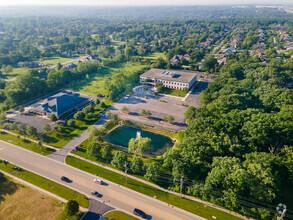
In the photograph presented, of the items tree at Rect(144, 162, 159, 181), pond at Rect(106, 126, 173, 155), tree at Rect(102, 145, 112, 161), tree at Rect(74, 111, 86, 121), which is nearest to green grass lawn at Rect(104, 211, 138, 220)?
tree at Rect(144, 162, 159, 181)

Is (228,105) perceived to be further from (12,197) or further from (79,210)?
(12,197)

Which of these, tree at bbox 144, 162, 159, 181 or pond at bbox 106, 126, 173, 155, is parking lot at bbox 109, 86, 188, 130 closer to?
pond at bbox 106, 126, 173, 155

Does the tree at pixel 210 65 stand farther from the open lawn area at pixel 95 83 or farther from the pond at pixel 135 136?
the pond at pixel 135 136

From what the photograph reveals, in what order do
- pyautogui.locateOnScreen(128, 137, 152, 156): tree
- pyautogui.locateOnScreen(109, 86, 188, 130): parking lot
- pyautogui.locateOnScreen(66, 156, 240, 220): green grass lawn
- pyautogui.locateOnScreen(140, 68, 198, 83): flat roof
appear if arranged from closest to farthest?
pyautogui.locateOnScreen(66, 156, 240, 220): green grass lawn → pyautogui.locateOnScreen(128, 137, 152, 156): tree → pyautogui.locateOnScreen(109, 86, 188, 130): parking lot → pyautogui.locateOnScreen(140, 68, 198, 83): flat roof

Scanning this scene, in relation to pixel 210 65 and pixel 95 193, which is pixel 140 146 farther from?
pixel 210 65

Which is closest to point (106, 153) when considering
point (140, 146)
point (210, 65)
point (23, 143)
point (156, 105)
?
point (140, 146)
